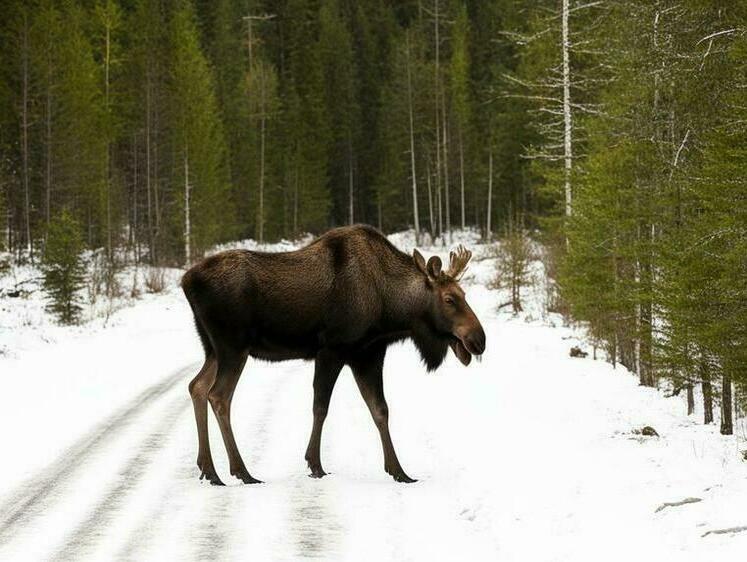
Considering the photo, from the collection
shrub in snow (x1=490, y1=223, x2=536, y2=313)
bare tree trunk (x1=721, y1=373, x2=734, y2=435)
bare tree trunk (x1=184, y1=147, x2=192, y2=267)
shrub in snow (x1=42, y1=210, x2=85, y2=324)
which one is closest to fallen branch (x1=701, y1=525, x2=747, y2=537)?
bare tree trunk (x1=721, y1=373, x2=734, y2=435)

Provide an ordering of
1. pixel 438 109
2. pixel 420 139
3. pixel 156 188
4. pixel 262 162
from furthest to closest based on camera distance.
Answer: pixel 420 139 → pixel 438 109 → pixel 262 162 → pixel 156 188

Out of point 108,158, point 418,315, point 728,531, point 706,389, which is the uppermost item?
point 108,158

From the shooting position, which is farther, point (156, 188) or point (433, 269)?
point (156, 188)

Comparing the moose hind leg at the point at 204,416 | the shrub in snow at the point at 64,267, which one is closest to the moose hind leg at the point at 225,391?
the moose hind leg at the point at 204,416

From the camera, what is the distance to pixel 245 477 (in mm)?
7617

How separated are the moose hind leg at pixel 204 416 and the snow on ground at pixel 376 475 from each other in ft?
0.52

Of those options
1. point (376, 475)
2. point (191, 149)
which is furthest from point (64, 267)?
point (191, 149)

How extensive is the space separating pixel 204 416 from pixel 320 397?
42.1 inches

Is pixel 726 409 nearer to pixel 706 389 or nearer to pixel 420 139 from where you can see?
pixel 706 389

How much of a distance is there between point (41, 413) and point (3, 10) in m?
34.4

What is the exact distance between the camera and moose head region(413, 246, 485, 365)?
805cm

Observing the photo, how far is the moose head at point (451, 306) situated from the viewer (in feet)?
26.4

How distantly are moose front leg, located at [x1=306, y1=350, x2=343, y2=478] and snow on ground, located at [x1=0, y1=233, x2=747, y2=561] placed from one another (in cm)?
21

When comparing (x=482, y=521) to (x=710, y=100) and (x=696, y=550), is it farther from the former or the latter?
(x=710, y=100)
